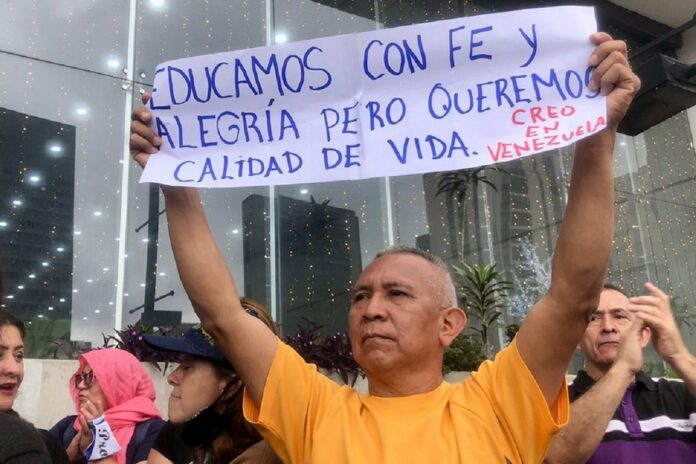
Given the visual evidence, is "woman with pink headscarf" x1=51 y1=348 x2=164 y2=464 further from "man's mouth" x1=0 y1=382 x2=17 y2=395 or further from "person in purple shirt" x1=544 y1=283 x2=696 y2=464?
"person in purple shirt" x1=544 y1=283 x2=696 y2=464

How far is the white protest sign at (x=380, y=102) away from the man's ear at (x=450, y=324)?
1.20ft

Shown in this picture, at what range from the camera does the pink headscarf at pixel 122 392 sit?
265cm

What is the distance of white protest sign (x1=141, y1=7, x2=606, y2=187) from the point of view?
1.40 metres

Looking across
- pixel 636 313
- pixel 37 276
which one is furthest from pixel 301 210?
pixel 636 313

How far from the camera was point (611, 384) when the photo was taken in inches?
66.9

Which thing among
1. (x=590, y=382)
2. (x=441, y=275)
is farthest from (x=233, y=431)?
(x=590, y=382)

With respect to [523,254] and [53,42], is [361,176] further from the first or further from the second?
Result: [523,254]

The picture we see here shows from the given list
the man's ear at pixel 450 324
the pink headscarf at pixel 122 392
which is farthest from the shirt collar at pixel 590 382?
the pink headscarf at pixel 122 392

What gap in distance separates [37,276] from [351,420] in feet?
14.7

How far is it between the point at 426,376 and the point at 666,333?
75cm

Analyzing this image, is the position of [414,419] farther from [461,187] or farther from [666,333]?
[461,187]

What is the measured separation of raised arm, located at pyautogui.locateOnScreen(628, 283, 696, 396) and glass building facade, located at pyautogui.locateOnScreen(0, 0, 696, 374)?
4.10 m

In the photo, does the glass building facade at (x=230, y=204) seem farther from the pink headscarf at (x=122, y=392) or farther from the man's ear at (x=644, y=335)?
the man's ear at (x=644, y=335)

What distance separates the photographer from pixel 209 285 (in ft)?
4.81
